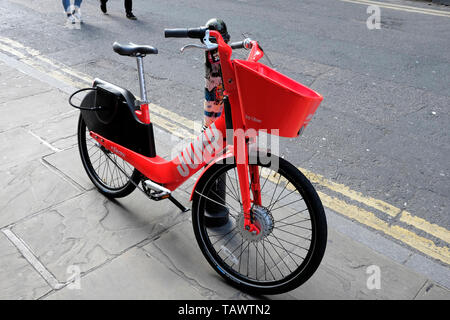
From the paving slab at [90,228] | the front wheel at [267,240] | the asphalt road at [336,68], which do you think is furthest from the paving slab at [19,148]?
the front wheel at [267,240]

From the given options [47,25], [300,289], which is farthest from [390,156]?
[47,25]

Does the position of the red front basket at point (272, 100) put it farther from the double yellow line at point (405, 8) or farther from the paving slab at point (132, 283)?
the double yellow line at point (405, 8)

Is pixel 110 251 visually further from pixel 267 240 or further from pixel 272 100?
pixel 272 100

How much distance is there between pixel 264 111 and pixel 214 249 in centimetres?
116

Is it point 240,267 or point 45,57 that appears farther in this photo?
point 45,57

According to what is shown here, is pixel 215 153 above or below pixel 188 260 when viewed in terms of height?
above

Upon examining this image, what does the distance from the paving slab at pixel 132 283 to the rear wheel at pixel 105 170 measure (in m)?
0.68

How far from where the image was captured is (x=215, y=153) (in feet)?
9.20

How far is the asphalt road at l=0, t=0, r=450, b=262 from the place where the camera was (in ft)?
14.0

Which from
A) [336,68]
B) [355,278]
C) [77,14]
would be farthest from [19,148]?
[77,14]

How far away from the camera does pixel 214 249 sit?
296 cm

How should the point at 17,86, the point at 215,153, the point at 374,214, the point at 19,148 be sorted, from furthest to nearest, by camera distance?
the point at 17,86 → the point at 19,148 → the point at 374,214 → the point at 215,153

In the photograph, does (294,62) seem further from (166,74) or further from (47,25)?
(47,25)

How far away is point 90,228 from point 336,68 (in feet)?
15.4
